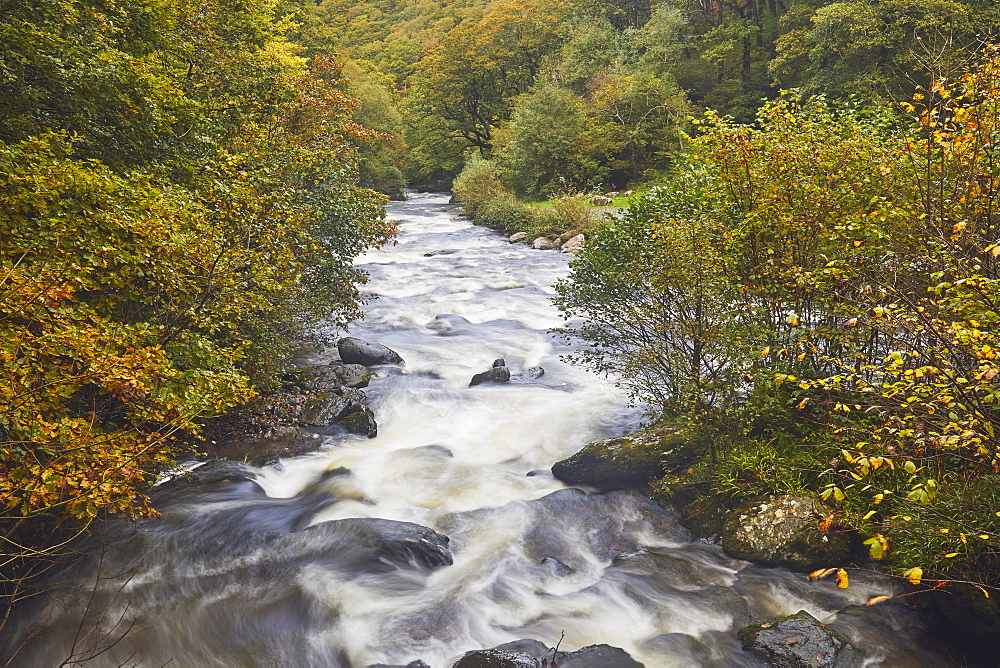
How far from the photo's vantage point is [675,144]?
35.5 meters

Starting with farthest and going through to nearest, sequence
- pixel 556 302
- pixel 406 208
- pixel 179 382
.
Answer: pixel 406 208 < pixel 556 302 < pixel 179 382

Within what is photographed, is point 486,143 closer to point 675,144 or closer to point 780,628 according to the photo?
point 675,144

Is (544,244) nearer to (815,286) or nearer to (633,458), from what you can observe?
(633,458)

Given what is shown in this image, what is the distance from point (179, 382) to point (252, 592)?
2629mm

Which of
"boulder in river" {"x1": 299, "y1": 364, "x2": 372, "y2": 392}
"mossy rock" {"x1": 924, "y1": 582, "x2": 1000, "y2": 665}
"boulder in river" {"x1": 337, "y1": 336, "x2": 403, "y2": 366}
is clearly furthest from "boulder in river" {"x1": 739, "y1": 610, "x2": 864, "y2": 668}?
"boulder in river" {"x1": 337, "y1": 336, "x2": 403, "y2": 366}

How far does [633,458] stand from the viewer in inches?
372

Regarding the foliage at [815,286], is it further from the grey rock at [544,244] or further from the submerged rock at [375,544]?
the grey rock at [544,244]

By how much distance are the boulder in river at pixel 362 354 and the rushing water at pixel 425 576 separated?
10.7 ft

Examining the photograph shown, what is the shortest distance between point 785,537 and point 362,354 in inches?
409

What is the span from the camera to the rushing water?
259 inches

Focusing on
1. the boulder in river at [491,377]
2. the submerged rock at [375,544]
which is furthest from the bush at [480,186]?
the submerged rock at [375,544]

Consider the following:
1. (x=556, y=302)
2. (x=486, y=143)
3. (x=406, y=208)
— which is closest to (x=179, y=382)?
(x=556, y=302)

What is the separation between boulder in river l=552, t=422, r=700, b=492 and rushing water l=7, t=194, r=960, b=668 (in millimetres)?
262

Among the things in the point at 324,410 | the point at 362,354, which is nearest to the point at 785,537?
the point at 324,410
